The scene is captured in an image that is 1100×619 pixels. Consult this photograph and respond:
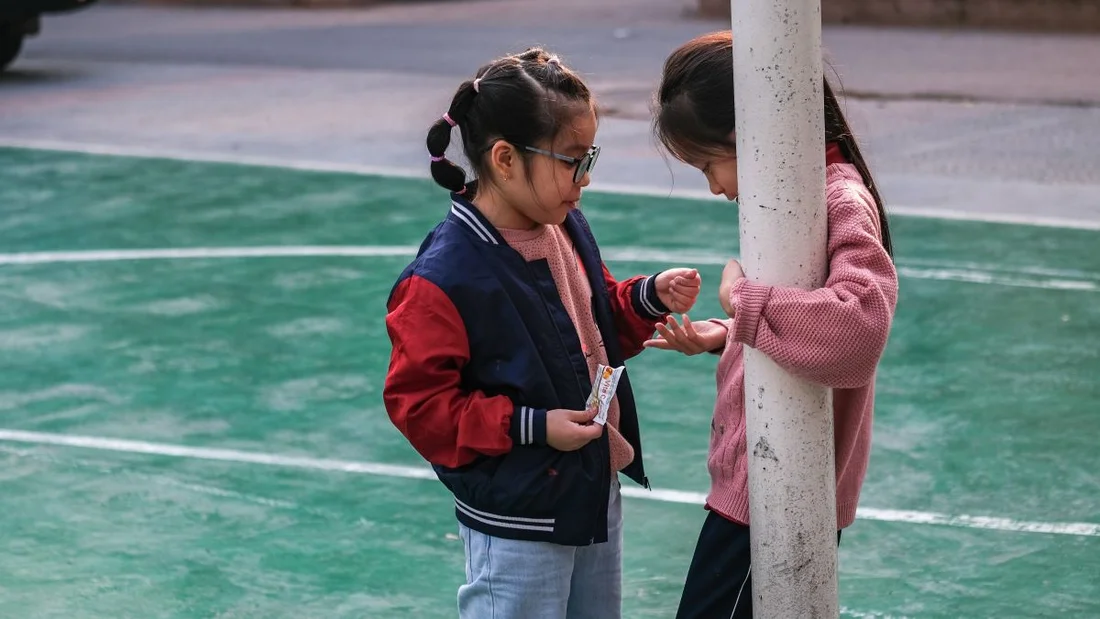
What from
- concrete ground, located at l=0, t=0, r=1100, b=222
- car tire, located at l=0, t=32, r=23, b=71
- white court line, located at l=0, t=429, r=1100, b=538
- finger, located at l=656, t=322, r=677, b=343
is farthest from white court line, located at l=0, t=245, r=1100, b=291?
car tire, located at l=0, t=32, r=23, b=71

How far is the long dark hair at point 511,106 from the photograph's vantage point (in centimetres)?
283

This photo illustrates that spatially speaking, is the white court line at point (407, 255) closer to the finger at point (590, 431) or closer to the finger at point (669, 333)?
the finger at point (669, 333)

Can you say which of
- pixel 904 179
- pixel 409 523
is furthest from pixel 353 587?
pixel 904 179

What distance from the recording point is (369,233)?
874cm

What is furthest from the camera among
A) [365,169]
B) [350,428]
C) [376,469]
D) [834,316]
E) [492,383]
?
[365,169]

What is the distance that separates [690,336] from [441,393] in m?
0.48

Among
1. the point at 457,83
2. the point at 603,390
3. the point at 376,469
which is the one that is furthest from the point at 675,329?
the point at 457,83

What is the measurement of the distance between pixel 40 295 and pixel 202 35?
1221 centimetres

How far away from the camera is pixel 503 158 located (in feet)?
9.37

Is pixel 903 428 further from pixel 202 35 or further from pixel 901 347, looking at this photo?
pixel 202 35

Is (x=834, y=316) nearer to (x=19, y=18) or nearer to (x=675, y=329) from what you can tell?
(x=675, y=329)

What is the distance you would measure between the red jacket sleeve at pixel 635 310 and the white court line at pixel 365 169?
5127 millimetres

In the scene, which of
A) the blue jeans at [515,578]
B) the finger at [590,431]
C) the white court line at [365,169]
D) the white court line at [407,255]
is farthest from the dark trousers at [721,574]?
the white court line at [365,169]

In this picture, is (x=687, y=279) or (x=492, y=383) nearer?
(x=492, y=383)
